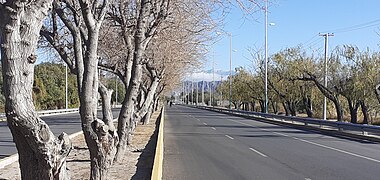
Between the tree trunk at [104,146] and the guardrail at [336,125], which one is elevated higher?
the tree trunk at [104,146]

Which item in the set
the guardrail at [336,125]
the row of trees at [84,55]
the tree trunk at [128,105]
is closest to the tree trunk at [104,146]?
the row of trees at [84,55]

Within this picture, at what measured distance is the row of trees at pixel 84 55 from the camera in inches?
208

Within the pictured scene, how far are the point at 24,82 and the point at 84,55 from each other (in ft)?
22.1

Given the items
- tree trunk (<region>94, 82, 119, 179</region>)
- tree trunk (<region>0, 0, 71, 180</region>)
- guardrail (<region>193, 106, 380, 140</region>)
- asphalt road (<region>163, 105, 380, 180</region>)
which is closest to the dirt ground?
asphalt road (<region>163, 105, 380, 180</region>)

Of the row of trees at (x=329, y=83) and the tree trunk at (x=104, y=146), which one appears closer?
the tree trunk at (x=104, y=146)

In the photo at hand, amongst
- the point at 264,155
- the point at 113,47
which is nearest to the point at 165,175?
the point at 264,155

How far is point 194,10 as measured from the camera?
13172 mm

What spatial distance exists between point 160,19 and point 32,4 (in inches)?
328

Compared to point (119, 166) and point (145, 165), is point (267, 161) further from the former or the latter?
point (119, 166)

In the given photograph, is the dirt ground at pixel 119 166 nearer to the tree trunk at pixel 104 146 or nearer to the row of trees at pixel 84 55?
the row of trees at pixel 84 55

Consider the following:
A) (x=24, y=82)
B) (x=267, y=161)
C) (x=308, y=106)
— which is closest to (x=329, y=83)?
(x=308, y=106)

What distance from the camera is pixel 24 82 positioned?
534cm

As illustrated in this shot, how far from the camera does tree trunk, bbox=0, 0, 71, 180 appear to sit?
5.23m

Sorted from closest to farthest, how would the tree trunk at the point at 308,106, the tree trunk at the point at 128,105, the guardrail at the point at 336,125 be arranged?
the tree trunk at the point at 128,105 < the guardrail at the point at 336,125 < the tree trunk at the point at 308,106
